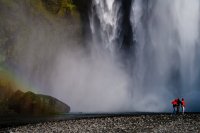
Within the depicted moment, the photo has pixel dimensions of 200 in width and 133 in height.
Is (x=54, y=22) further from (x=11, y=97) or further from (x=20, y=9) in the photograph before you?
(x=11, y=97)

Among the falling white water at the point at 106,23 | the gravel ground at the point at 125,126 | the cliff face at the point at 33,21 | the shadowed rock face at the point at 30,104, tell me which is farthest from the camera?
the falling white water at the point at 106,23

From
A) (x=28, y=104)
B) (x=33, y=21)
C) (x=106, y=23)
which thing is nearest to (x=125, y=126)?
(x=28, y=104)

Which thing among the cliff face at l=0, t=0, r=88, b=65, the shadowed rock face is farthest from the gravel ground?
the cliff face at l=0, t=0, r=88, b=65

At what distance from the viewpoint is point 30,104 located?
6056 cm

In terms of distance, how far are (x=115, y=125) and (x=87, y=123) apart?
3.89 m

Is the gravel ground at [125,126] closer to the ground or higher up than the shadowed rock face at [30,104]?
closer to the ground

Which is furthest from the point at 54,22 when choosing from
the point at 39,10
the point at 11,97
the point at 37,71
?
the point at 11,97

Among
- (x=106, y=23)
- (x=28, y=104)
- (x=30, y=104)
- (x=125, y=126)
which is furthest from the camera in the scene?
(x=106, y=23)

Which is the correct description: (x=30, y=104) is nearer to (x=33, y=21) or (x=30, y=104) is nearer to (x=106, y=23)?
(x=33, y=21)

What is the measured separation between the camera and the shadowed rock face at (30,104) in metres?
59.8

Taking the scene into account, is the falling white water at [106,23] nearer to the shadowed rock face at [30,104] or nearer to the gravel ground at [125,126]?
the shadowed rock face at [30,104]

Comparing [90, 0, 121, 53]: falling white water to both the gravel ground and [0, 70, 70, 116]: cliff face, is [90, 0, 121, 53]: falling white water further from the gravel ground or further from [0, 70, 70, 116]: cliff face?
the gravel ground

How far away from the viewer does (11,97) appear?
61594 millimetres

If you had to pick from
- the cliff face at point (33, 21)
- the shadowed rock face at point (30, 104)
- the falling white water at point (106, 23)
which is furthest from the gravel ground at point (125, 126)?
the falling white water at point (106, 23)
